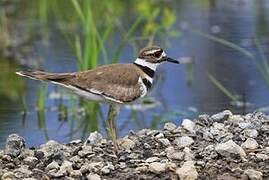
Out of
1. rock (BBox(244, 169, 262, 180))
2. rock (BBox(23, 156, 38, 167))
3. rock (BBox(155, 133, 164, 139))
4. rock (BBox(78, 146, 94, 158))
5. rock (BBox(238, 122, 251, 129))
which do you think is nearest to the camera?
rock (BBox(244, 169, 262, 180))

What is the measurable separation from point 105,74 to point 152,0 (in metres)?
7.74

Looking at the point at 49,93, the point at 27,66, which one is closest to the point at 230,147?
the point at 49,93

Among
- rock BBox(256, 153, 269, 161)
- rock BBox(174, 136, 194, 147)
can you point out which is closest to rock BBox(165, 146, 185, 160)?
rock BBox(174, 136, 194, 147)

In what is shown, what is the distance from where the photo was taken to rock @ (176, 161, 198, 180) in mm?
5430

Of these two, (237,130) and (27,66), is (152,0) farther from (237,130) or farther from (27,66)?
(237,130)

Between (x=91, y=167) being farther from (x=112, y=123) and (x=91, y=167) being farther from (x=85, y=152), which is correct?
(x=112, y=123)

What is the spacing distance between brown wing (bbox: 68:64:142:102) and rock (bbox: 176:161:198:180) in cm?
73

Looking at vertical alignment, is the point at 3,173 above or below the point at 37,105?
below

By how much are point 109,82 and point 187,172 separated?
883 millimetres

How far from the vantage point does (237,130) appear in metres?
6.38

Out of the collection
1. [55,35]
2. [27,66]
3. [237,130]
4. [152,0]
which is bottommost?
[237,130]

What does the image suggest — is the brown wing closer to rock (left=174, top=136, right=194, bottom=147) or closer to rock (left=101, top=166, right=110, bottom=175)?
rock (left=174, top=136, right=194, bottom=147)

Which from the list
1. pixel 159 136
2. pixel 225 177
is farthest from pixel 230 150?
pixel 159 136

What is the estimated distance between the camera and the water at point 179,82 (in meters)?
8.02
